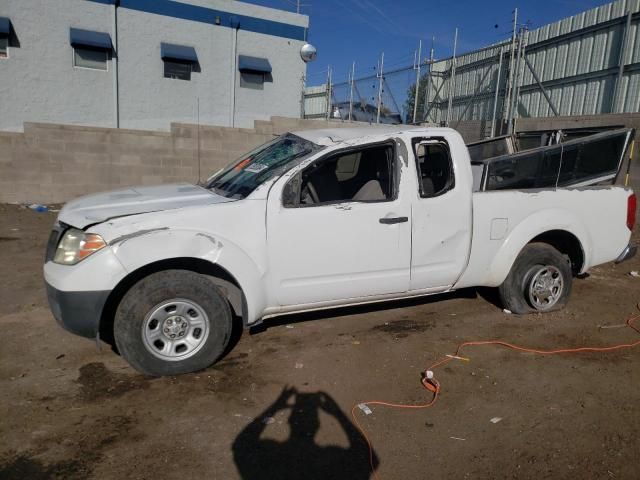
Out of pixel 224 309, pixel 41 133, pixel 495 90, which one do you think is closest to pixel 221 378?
pixel 224 309

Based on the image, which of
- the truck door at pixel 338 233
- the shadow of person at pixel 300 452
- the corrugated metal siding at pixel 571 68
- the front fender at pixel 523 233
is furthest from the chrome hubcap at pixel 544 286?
the corrugated metal siding at pixel 571 68

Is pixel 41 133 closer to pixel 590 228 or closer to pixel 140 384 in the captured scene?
pixel 140 384

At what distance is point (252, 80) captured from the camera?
55.5ft

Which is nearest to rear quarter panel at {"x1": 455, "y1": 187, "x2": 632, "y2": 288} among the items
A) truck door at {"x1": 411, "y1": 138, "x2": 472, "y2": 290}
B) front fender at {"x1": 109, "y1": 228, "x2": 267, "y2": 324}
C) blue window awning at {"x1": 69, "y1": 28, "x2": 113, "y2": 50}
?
truck door at {"x1": 411, "y1": 138, "x2": 472, "y2": 290}

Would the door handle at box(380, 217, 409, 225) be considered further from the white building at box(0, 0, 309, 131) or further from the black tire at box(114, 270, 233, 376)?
the white building at box(0, 0, 309, 131)

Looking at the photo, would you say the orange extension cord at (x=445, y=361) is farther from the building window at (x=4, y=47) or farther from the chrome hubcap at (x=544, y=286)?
the building window at (x=4, y=47)

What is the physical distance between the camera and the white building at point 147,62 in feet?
44.0

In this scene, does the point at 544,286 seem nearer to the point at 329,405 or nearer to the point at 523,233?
the point at 523,233

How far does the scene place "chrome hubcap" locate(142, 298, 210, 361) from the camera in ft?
11.6

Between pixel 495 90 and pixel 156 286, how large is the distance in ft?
35.3


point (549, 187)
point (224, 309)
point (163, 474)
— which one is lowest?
point (163, 474)

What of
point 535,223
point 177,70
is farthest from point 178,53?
point 535,223

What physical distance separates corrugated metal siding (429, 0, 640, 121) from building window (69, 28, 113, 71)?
956 cm

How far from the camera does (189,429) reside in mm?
3047
